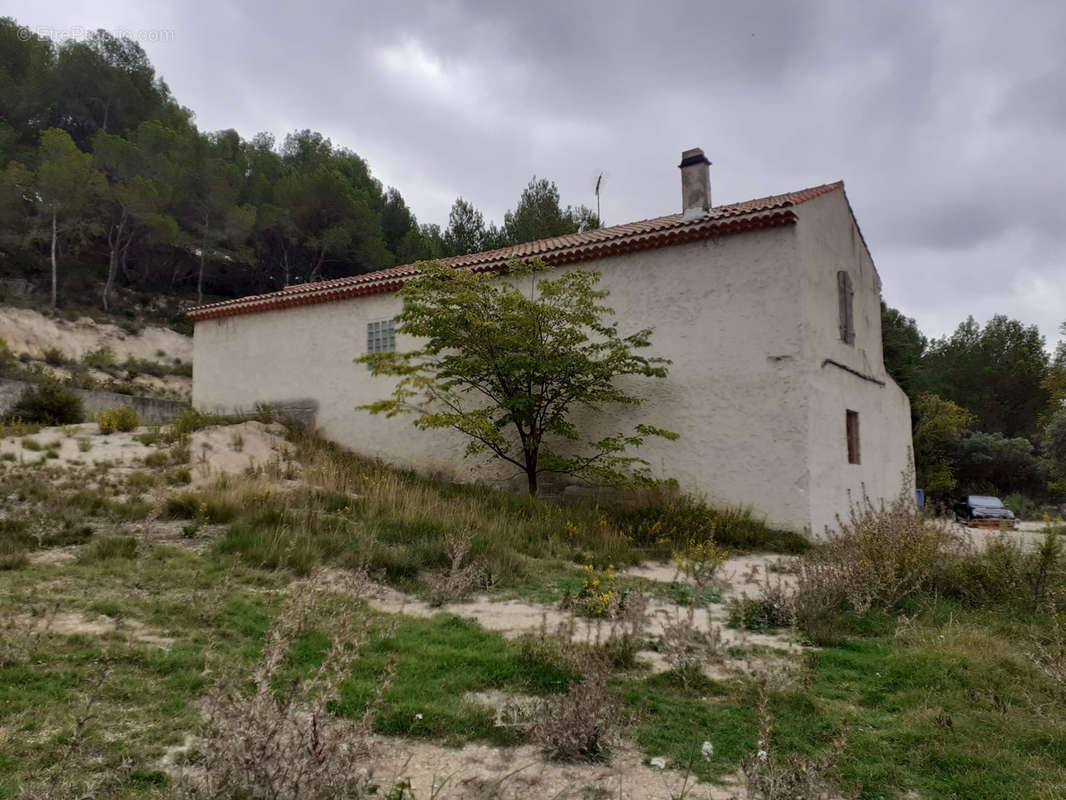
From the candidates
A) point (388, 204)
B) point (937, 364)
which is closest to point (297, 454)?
point (388, 204)

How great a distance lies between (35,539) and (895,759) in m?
7.76

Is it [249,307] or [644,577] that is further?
[249,307]

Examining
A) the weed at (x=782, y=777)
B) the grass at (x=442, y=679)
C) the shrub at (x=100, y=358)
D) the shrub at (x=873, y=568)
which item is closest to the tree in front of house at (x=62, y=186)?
the shrub at (x=100, y=358)

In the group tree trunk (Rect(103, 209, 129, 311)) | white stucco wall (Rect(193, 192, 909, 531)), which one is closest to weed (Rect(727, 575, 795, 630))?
white stucco wall (Rect(193, 192, 909, 531))

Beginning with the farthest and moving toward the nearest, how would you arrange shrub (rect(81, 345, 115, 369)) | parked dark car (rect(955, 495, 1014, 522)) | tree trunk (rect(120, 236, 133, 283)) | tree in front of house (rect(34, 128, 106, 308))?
→ tree trunk (rect(120, 236, 133, 283))
tree in front of house (rect(34, 128, 106, 308))
shrub (rect(81, 345, 115, 369))
parked dark car (rect(955, 495, 1014, 522))

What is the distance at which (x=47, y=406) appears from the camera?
14.8 metres

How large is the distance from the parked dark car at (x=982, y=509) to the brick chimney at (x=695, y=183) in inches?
607

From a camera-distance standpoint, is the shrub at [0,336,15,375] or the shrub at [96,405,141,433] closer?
the shrub at [96,405,141,433]

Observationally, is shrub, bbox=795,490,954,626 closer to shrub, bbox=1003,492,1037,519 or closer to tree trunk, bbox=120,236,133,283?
shrub, bbox=1003,492,1037,519

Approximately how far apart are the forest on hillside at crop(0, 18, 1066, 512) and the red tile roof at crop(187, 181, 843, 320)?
13927 millimetres

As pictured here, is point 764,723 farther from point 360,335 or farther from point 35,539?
point 360,335

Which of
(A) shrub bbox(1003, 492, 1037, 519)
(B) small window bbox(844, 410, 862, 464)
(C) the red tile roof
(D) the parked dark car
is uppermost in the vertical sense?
(C) the red tile roof

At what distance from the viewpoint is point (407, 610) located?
5.59 meters

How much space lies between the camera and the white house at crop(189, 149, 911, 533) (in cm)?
1066
